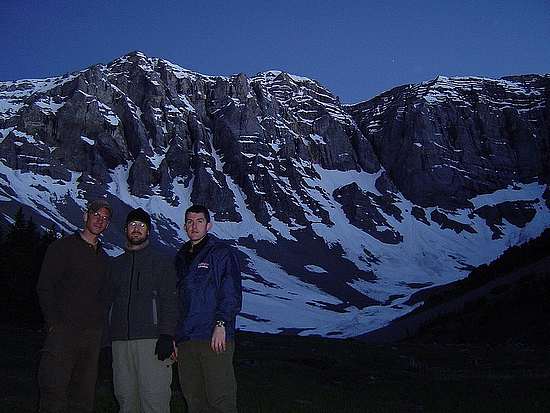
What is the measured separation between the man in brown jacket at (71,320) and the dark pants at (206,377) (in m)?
1.71

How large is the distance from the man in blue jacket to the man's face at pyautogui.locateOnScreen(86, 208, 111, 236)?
1.93 metres

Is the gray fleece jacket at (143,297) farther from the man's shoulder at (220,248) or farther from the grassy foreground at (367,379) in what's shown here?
the grassy foreground at (367,379)

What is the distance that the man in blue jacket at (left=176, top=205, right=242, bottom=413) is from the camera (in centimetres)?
942

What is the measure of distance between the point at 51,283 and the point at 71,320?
0.69 meters

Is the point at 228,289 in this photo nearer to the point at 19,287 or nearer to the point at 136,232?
the point at 136,232

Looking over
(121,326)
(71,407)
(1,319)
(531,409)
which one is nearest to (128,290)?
(121,326)

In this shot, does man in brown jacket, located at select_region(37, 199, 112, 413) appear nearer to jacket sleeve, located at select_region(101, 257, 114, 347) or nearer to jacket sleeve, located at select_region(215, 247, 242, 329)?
jacket sleeve, located at select_region(101, 257, 114, 347)

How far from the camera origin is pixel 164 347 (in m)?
9.39

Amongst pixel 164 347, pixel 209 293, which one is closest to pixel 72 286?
pixel 164 347

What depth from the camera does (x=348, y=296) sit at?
187m

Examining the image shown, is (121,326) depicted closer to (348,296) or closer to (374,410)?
(374,410)

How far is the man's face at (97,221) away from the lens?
35.5 ft

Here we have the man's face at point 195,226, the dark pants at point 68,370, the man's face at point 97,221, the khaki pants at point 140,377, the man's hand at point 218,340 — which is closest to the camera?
the man's hand at point 218,340

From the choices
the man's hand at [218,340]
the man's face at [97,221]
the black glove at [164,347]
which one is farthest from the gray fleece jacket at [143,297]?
the man's face at [97,221]
